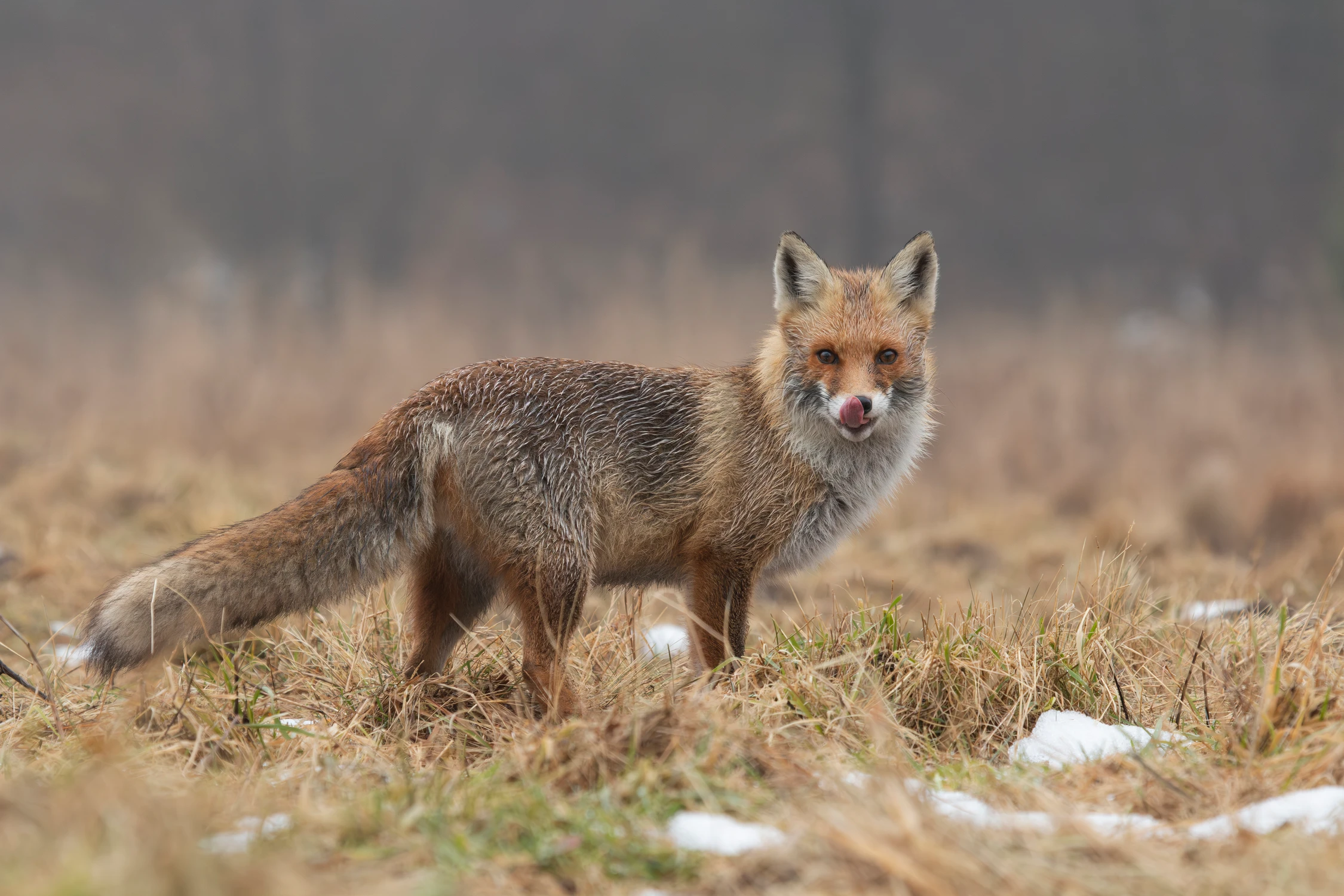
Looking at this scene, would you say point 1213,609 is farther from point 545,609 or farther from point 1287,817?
point 545,609

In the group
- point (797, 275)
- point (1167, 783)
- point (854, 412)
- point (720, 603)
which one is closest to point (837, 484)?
point (854, 412)

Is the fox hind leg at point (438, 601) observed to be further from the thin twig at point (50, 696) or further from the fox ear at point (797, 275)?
the fox ear at point (797, 275)

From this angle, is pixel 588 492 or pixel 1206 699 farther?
pixel 588 492

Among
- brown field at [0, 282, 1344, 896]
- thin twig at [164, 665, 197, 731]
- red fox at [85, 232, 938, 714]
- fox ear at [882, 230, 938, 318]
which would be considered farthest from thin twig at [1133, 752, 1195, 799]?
thin twig at [164, 665, 197, 731]

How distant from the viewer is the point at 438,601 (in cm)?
430

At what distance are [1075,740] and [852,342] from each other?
1697 millimetres

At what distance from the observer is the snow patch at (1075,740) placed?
134 inches

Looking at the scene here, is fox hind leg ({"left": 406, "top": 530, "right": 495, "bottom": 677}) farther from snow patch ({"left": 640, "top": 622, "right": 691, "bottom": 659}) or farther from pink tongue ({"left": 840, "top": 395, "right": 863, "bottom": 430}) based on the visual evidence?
pink tongue ({"left": 840, "top": 395, "right": 863, "bottom": 430})

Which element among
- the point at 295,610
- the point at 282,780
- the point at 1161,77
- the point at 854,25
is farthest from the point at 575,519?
the point at 1161,77

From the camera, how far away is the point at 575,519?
13.5 ft

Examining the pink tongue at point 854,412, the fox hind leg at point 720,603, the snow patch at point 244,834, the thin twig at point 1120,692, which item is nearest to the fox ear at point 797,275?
the pink tongue at point 854,412

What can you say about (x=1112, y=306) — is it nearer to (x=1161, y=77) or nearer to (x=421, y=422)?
(x=1161, y=77)

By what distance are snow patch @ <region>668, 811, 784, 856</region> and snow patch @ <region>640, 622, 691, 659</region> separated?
4.95 feet

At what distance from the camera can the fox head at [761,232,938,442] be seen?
14.0 feet
